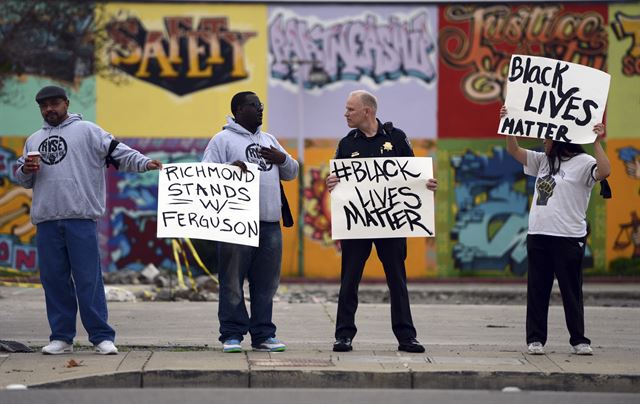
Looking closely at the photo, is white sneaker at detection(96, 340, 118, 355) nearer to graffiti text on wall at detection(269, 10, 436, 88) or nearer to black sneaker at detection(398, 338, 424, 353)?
black sneaker at detection(398, 338, 424, 353)

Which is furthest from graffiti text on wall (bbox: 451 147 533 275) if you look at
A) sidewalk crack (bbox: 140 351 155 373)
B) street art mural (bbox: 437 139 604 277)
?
sidewalk crack (bbox: 140 351 155 373)

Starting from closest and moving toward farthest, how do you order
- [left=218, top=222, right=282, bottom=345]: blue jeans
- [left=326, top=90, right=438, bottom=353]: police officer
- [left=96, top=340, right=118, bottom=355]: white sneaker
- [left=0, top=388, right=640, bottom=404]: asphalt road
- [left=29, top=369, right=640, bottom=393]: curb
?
[left=0, top=388, right=640, bottom=404]: asphalt road, [left=29, top=369, right=640, bottom=393]: curb, [left=96, top=340, right=118, bottom=355]: white sneaker, [left=218, top=222, right=282, bottom=345]: blue jeans, [left=326, top=90, right=438, bottom=353]: police officer

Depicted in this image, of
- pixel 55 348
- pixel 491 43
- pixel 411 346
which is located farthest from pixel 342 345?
pixel 491 43

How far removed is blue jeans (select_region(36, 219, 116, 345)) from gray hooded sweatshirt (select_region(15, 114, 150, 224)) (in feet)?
0.35

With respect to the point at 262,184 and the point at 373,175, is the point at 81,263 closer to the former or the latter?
the point at 262,184

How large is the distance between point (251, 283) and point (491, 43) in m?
16.1

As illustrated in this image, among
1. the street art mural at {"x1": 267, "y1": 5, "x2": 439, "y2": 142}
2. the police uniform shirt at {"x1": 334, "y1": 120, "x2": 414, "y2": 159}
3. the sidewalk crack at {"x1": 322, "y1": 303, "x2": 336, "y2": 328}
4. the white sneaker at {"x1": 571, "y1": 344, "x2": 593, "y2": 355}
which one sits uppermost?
the street art mural at {"x1": 267, "y1": 5, "x2": 439, "y2": 142}

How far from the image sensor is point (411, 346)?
10.6 m

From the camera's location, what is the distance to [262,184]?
10.6 metres

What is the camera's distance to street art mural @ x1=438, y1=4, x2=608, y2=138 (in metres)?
25.8

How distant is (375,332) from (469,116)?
44.5ft

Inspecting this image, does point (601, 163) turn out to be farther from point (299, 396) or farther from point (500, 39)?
point (500, 39)

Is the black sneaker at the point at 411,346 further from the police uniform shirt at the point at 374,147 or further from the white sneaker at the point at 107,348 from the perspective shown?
the white sneaker at the point at 107,348

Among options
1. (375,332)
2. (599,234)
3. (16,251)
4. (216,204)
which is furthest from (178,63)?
(216,204)
